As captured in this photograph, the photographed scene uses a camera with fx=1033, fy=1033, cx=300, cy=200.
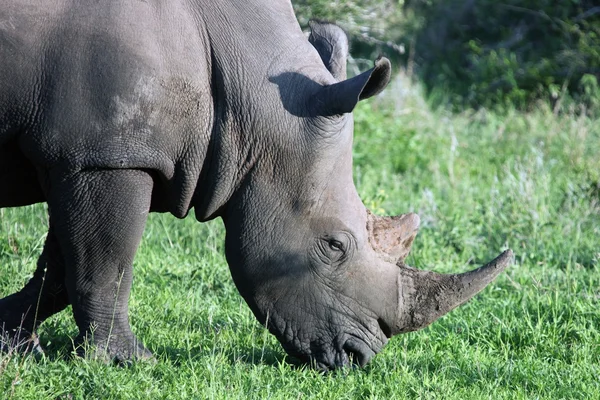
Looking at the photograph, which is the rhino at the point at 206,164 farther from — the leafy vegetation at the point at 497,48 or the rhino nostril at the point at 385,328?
the leafy vegetation at the point at 497,48

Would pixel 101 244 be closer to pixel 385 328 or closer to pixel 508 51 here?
pixel 385 328

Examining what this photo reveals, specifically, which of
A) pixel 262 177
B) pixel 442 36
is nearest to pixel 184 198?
pixel 262 177

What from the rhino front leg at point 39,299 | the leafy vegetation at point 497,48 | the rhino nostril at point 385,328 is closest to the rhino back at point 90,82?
the rhino front leg at point 39,299

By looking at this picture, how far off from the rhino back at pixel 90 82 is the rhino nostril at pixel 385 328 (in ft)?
4.69

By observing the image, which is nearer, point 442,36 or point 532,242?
point 532,242

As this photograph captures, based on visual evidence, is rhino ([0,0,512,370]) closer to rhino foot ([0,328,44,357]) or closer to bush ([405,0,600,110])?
rhino foot ([0,328,44,357])

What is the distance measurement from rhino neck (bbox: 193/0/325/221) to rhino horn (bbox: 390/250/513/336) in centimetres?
98

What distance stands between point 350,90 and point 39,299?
195 centimetres

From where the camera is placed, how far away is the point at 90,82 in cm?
453

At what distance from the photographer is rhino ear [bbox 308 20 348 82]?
5.39 meters

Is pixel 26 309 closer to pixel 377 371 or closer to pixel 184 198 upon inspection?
pixel 184 198

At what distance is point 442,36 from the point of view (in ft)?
49.0

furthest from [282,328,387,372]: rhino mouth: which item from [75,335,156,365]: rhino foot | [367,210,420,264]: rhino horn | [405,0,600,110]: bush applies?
[405,0,600,110]: bush

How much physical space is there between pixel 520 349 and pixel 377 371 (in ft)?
3.17
